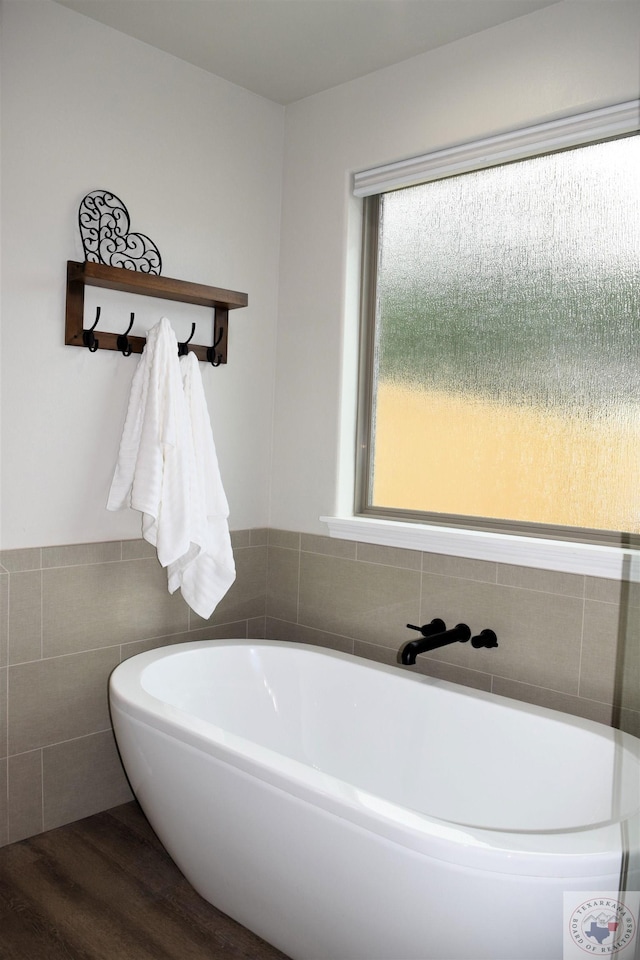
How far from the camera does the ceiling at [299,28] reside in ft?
7.59

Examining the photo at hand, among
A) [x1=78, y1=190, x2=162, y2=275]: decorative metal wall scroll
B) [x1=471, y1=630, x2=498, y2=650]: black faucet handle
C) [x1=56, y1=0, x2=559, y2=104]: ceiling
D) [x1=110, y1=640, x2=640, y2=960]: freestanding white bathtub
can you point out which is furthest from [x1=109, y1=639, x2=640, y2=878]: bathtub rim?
[x1=56, y1=0, x2=559, y2=104]: ceiling

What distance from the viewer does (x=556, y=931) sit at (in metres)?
1.37

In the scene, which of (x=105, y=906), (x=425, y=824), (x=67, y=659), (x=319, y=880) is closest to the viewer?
(x=425, y=824)

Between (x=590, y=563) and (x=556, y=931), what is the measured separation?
41.0 inches

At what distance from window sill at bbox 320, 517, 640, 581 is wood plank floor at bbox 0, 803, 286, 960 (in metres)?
1.27

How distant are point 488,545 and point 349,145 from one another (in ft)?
5.32

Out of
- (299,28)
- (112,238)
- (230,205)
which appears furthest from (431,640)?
(299,28)

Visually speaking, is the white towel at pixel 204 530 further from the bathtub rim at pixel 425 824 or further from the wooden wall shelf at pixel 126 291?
the bathtub rim at pixel 425 824

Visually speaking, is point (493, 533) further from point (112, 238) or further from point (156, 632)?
point (112, 238)

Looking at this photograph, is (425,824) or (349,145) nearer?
(425,824)

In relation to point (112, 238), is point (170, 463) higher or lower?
lower

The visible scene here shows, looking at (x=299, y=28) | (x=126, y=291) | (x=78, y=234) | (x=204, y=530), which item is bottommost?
(x=204, y=530)

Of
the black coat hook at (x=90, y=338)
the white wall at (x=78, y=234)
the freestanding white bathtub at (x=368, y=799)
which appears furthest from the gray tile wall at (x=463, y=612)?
the black coat hook at (x=90, y=338)

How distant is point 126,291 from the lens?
8.44 ft
